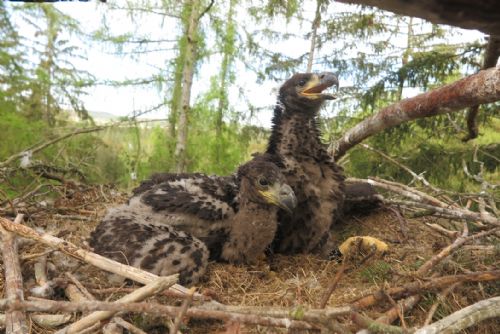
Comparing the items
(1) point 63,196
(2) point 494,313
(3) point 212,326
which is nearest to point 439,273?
(2) point 494,313

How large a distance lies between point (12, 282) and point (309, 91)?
2.71m

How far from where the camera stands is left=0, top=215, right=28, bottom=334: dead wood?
157 cm

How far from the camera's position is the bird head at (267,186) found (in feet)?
9.46

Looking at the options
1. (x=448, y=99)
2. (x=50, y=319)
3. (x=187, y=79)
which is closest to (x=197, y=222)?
(x=50, y=319)

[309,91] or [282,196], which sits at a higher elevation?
[309,91]

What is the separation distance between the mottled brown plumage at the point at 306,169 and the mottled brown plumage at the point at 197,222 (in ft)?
1.01

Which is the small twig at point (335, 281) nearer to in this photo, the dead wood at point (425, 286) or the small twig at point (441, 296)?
the dead wood at point (425, 286)

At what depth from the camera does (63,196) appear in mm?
4461

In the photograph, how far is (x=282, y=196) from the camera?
114 inches

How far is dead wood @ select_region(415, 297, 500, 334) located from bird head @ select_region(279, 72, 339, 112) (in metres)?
2.23

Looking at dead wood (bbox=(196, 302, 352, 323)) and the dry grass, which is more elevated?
dead wood (bbox=(196, 302, 352, 323))

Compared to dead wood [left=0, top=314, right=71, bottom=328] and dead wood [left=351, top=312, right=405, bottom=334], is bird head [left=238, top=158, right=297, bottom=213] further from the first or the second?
dead wood [left=0, top=314, right=71, bottom=328]

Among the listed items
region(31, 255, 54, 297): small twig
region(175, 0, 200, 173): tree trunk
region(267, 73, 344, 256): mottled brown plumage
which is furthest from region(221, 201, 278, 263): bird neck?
region(175, 0, 200, 173): tree trunk

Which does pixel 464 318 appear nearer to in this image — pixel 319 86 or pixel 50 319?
pixel 50 319
